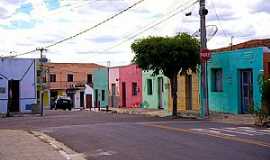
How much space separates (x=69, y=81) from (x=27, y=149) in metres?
77.0

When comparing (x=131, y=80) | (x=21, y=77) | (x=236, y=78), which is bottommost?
(x=236, y=78)

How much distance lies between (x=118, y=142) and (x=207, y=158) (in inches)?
201

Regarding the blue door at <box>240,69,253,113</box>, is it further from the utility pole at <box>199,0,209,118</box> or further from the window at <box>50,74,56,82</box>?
the window at <box>50,74,56,82</box>

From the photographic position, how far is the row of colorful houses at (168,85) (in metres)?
30.7

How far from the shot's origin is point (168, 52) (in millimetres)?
32031

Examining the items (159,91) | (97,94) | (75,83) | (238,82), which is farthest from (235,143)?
(75,83)

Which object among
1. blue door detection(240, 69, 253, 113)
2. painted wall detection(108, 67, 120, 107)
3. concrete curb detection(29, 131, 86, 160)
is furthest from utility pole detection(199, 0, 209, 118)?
painted wall detection(108, 67, 120, 107)

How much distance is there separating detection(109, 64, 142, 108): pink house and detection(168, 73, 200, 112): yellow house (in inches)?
359

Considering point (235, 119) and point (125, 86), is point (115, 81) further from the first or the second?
point (235, 119)

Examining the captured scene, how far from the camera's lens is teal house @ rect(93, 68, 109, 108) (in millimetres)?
60822

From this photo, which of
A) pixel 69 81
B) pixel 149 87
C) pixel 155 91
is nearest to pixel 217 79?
pixel 155 91

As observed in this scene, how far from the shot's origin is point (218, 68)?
114ft

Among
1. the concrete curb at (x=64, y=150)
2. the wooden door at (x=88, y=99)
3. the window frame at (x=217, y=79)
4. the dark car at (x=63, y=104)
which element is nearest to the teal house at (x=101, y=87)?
the dark car at (x=63, y=104)

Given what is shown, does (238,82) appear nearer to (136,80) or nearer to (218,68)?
(218,68)
